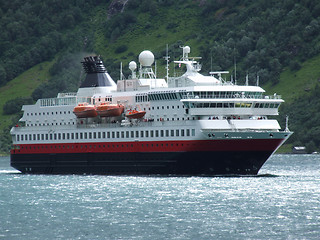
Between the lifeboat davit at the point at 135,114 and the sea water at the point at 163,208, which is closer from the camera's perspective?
the sea water at the point at 163,208

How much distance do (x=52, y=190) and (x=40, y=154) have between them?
21664 millimetres

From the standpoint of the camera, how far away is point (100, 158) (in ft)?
298

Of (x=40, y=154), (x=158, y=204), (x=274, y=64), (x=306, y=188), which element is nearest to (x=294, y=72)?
(x=274, y=64)

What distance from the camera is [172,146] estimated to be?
273ft

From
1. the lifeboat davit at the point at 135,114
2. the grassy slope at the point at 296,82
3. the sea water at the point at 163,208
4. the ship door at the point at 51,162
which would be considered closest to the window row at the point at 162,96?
the lifeboat davit at the point at 135,114

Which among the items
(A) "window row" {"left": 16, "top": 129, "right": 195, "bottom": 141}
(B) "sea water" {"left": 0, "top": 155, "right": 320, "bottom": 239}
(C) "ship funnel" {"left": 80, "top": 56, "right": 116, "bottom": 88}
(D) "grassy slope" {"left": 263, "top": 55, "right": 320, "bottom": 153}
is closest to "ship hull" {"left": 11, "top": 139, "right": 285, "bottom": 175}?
(A) "window row" {"left": 16, "top": 129, "right": 195, "bottom": 141}

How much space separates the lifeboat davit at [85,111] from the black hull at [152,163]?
171 inches

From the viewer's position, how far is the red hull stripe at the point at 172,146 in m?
80.1

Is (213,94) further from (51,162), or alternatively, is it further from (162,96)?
(51,162)

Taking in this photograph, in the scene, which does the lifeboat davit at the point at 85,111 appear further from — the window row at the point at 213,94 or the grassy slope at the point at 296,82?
the grassy slope at the point at 296,82

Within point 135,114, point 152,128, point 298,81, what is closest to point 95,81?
point 135,114

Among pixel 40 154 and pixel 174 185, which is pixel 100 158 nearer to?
pixel 40 154

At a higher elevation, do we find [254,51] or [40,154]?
[254,51]

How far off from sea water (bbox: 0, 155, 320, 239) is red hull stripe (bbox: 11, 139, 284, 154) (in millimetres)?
3051
